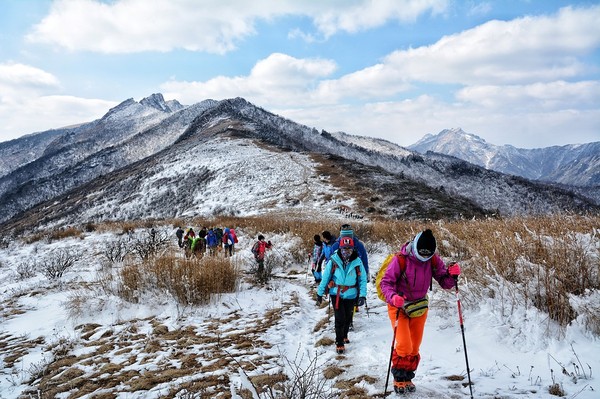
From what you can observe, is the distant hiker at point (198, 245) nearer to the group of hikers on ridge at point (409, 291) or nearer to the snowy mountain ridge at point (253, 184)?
the group of hikers on ridge at point (409, 291)

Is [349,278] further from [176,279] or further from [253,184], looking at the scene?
[253,184]

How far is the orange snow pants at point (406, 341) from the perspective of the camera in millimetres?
3936

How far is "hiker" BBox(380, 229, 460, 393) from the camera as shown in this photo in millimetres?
3922

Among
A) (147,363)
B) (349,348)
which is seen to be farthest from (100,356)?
(349,348)

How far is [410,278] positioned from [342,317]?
5.31ft

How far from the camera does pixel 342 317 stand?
5.37 metres

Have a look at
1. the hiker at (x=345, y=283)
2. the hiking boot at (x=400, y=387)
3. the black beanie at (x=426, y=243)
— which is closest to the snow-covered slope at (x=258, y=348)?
the hiking boot at (x=400, y=387)

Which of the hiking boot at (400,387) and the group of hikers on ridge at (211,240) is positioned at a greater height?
the group of hikers on ridge at (211,240)

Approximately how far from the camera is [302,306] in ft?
25.1

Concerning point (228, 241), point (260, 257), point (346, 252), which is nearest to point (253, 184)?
point (228, 241)

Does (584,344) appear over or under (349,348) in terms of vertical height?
over

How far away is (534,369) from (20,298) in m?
10.6

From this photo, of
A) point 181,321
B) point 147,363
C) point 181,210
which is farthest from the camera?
point 181,210

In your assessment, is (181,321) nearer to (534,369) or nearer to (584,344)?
(534,369)
